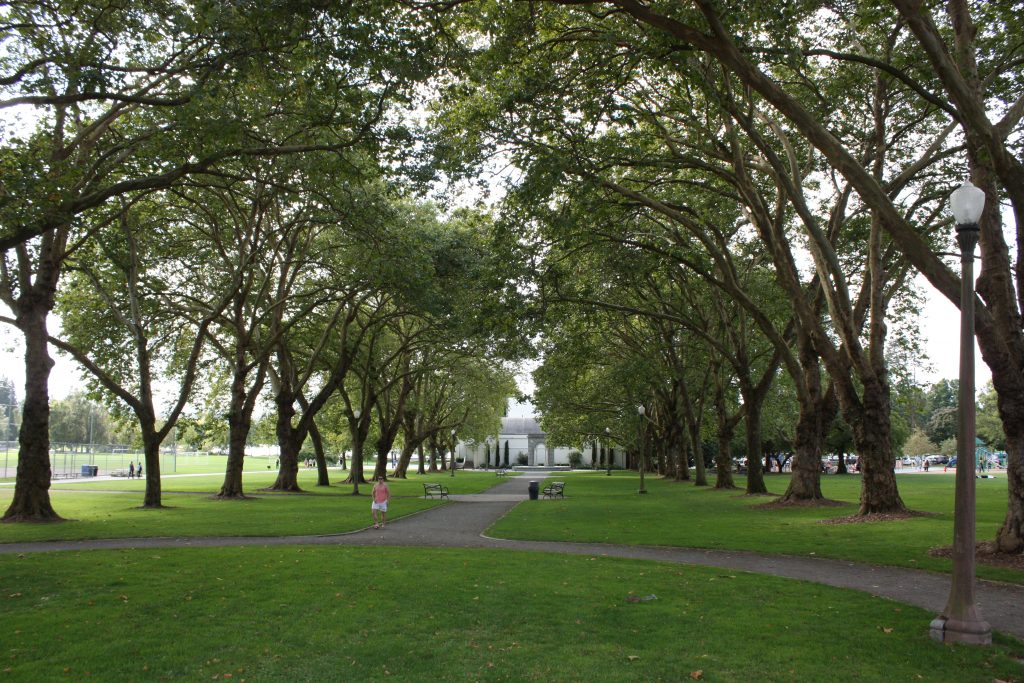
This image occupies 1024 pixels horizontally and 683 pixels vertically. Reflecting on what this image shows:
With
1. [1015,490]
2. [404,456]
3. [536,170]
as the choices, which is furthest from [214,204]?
[404,456]

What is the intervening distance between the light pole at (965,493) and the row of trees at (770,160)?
82.2 inches

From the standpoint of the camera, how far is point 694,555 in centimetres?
1427

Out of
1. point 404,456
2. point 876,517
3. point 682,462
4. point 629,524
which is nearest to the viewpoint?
point 876,517

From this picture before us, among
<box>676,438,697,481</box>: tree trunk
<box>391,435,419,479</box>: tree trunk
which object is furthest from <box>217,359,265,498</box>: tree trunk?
<box>676,438,697,481</box>: tree trunk

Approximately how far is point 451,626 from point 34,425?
56.1 ft

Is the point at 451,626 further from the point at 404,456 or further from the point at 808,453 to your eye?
the point at 404,456

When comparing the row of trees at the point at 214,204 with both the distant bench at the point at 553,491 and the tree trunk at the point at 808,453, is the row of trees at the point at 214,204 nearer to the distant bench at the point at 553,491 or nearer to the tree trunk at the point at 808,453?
the distant bench at the point at 553,491

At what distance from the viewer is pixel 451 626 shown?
8.39 metres

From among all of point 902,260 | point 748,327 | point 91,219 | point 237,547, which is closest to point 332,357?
point 91,219

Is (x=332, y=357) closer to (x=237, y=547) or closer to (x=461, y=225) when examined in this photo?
(x=461, y=225)

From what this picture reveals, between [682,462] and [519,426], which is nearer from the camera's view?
[682,462]

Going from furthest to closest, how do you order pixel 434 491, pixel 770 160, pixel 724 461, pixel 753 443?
pixel 724 461 → pixel 434 491 → pixel 753 443 → pixel 770 160

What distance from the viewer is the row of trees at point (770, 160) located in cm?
1162

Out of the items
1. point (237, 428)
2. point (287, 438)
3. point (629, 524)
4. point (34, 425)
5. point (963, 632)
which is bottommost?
point (629, 524)
